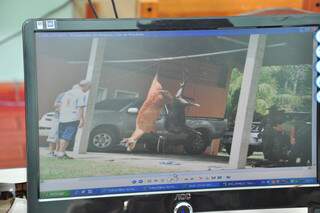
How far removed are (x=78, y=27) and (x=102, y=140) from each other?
0.53 feet

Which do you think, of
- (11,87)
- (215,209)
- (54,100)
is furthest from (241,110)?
(11,87)

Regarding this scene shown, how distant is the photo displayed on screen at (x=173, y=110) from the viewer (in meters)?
0.59

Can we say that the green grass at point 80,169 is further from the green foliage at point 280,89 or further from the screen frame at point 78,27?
the green foliage at point 280,89

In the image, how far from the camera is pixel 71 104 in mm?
598

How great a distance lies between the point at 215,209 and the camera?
2.15 feet

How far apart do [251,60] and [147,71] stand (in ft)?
0.51

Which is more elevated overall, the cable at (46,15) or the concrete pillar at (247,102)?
the cable at (46,15)

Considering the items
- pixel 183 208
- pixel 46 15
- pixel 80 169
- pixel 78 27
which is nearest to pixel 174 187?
pixel 183 208

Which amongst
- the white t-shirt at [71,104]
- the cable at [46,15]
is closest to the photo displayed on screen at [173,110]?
the white t-shirt at [71,104]

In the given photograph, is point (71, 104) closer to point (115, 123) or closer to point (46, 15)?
point (115, 123)

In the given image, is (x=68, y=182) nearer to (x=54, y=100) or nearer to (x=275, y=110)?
(x=54, y=100)

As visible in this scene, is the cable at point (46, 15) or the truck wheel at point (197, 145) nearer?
the truck wheel at point (197, 145)

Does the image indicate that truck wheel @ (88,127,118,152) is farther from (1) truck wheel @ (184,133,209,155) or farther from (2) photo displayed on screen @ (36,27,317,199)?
(1) truck wheel @ (184,133,209,155)

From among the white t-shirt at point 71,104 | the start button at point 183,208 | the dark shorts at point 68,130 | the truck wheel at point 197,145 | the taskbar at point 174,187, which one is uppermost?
the white t-shirt at point 71,104
